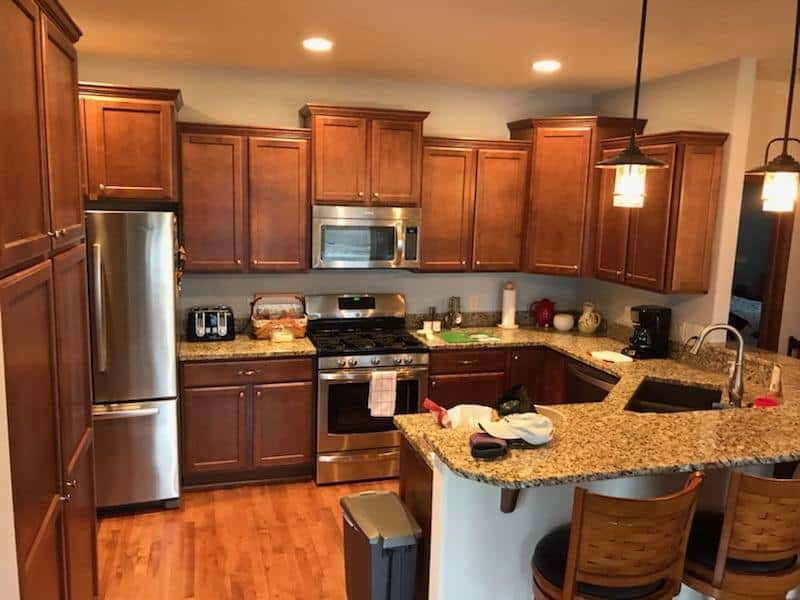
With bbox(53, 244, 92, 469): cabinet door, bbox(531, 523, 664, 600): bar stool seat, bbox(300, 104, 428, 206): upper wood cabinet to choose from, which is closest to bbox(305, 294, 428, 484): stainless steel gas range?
bbox(300, 104, 428, 206): upper wood cabinet

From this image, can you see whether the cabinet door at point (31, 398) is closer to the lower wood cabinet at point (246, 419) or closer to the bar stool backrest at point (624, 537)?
the bar stool backrest at point (624, 537)

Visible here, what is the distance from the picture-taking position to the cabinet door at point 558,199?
14.6 ft

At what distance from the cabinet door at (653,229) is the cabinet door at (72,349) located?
3.09 meters

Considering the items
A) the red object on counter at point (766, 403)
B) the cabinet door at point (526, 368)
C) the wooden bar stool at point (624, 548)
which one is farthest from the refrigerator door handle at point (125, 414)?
the red object on counter at point (766, 403)

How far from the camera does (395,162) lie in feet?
14.3

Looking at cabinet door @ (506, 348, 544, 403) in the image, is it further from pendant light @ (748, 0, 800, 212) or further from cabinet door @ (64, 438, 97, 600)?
cabinet door @ (64, 438, 97, 600)

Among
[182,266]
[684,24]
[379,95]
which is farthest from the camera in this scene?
[379,95]

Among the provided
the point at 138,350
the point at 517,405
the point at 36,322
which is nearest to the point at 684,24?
the point at 517,405

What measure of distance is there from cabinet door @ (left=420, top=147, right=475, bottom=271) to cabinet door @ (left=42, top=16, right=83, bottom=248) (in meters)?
2.54

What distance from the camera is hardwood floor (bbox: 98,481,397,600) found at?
122 inches

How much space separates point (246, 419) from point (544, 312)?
238cm

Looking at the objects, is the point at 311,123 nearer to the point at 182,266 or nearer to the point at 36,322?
the point at 182,266

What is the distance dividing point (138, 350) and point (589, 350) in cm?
280

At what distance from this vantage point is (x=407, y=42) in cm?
345
